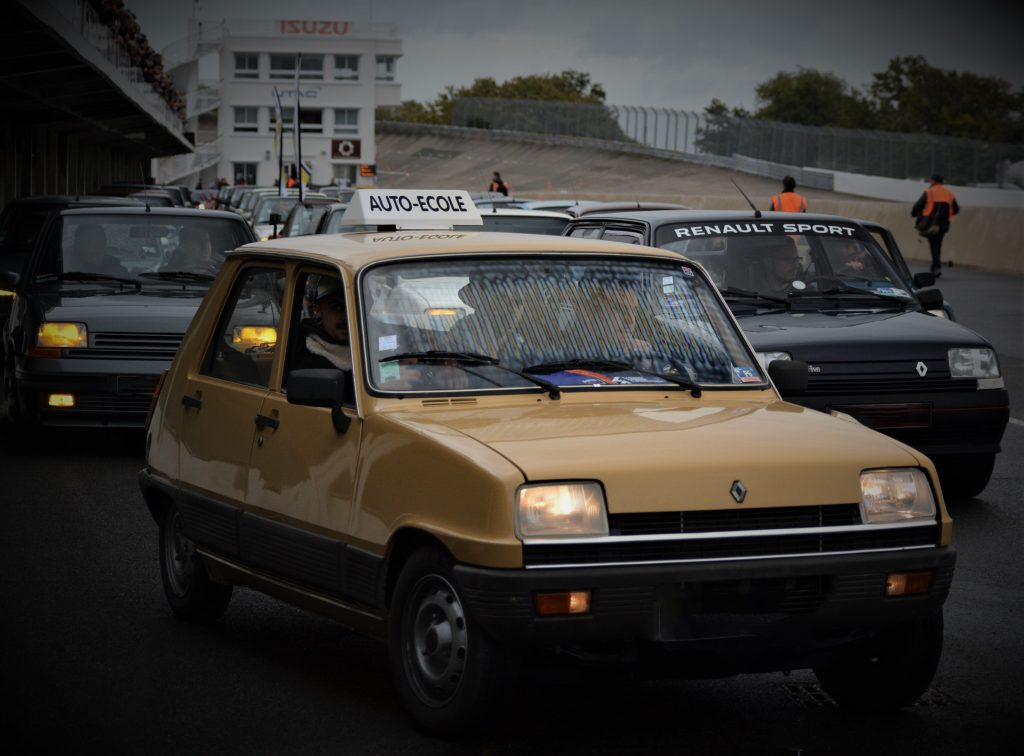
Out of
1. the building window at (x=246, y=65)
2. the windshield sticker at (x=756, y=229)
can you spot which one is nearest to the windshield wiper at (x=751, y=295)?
the windshield sticker at (x=756, y=229)

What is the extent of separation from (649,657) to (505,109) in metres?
126

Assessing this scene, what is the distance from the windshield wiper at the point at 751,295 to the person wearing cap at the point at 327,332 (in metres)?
5.38

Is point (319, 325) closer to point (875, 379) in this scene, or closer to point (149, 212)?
point (875, 379)

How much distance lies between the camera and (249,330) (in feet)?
22.6

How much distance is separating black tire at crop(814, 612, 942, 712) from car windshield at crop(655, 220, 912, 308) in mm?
5850

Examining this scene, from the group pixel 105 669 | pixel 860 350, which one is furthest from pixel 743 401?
pixel 860 350

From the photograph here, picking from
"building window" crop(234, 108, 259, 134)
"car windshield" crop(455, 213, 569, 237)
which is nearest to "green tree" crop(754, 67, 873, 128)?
"building window" crop(234, 108, 259, 134)

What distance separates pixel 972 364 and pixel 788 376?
4304 mm

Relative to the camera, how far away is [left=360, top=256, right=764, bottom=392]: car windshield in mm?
5855

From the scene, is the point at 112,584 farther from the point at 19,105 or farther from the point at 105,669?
the point at 19,105

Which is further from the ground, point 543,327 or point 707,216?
point 707,216

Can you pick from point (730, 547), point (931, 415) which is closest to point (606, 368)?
point (730, 547)

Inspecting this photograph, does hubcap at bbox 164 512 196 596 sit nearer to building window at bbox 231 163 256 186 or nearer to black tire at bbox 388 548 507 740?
black tire at bbox 388 548 507 740

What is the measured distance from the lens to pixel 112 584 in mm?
7922
